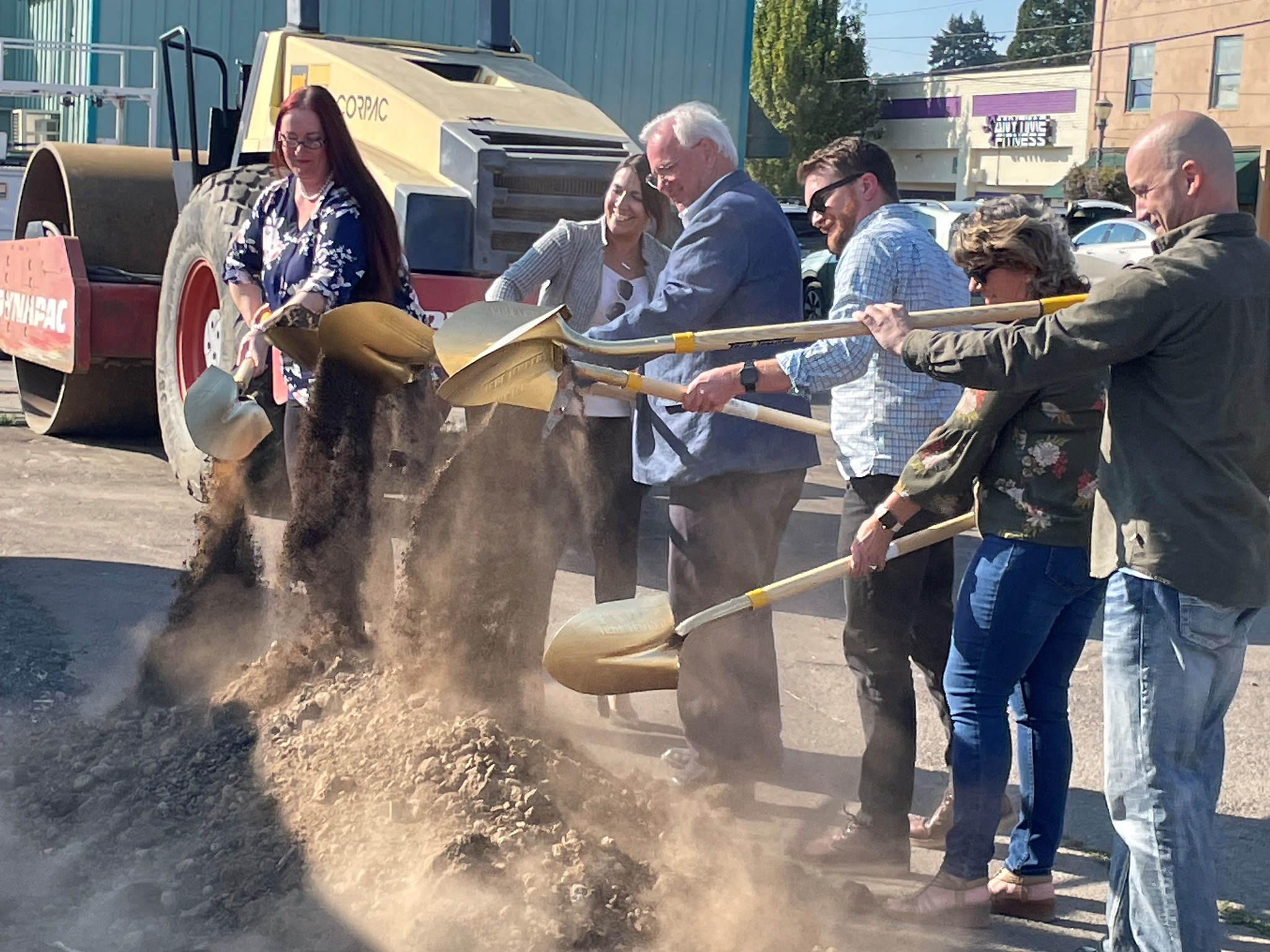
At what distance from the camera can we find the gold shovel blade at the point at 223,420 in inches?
194

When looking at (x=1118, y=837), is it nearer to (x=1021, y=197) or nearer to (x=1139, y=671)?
(x=1139, y=671)

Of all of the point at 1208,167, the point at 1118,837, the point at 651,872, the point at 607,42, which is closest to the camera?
the point at 1208,167

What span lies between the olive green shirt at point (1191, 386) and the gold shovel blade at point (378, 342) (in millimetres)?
2077

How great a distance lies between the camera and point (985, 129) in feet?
154

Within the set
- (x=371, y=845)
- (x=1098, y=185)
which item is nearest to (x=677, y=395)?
(x=371, y=845)

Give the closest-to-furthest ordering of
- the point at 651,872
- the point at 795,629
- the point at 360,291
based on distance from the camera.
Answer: the point at 651,872 → the point at 360,291 → the point at 795,629

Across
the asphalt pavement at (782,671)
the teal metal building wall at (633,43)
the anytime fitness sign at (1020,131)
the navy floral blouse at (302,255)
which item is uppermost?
the anytime fitness sign at (1020,131)

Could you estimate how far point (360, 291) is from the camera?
4766 millimetres

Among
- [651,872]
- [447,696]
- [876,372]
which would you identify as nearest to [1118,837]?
[651,872]

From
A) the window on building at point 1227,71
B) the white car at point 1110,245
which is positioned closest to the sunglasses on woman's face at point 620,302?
the white car at point 1110,245

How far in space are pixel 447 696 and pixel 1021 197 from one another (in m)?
1.96

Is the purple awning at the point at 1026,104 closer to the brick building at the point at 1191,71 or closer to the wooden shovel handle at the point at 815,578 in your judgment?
the brick building at the point at 1191,71

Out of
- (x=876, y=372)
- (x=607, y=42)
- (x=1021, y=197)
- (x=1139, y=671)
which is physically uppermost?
(x=607, y=42)

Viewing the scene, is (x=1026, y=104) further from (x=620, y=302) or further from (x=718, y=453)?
(x=718, y=453)
